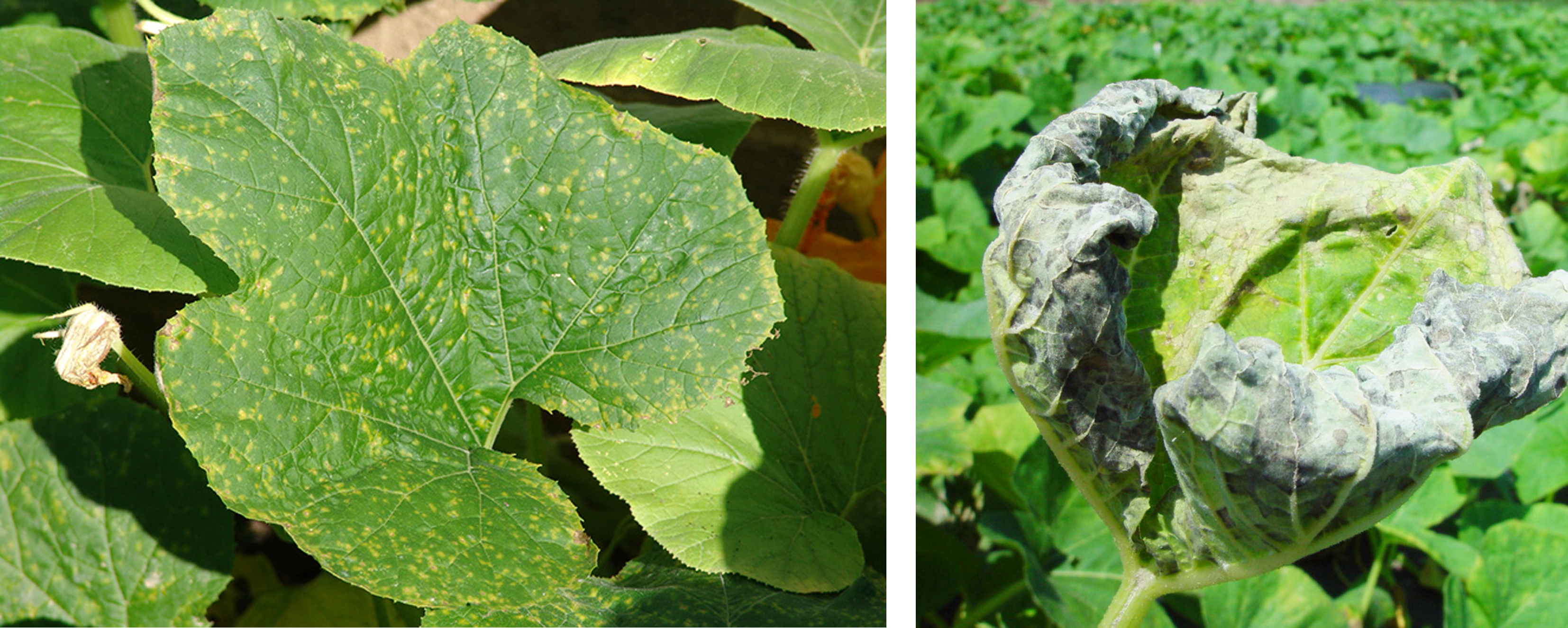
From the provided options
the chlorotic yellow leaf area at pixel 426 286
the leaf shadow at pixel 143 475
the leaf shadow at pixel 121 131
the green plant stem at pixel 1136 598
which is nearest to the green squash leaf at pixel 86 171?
the leaf shadow at pixel 121 131

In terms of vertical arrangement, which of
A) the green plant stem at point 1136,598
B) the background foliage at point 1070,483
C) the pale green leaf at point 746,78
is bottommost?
the background foliage at point 1070,483

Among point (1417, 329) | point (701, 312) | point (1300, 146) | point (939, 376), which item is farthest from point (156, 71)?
point (1300, 146)

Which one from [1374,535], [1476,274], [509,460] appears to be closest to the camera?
[1476,274]

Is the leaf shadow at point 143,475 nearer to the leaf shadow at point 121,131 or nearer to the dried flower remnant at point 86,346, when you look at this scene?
the leaf shadow at point 121,131

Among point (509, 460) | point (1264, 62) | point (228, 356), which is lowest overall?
point (1264, 62)

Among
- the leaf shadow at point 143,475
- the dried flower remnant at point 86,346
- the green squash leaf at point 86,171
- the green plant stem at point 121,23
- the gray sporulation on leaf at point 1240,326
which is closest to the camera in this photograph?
the gray sporulation on leaf at point 1240,326

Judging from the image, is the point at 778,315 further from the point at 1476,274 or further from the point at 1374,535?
the point at 1374,535

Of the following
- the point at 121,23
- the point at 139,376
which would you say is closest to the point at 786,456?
the point at 139,376
